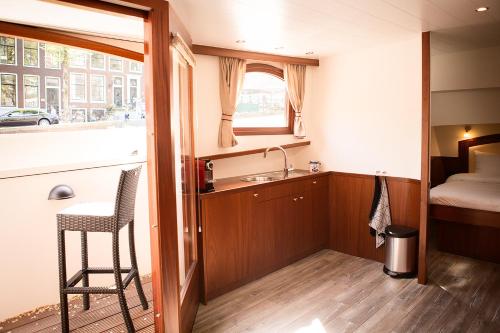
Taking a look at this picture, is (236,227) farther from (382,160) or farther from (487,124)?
(487,124)

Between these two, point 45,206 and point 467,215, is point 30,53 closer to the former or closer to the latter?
point 45,206

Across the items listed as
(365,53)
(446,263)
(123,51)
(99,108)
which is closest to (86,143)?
(99,108)

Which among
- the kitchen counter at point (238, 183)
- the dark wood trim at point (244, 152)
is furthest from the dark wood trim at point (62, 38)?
the kitchen counter at point (238, 183)

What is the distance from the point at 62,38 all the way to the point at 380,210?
3.38 metres

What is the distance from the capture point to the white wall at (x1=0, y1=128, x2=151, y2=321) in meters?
2.65

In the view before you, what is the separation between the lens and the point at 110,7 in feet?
5.94

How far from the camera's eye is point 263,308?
2.95 m

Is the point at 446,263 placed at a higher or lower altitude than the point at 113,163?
lower

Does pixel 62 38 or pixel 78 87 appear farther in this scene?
pixel 78 87

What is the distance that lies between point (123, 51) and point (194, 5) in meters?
1.07

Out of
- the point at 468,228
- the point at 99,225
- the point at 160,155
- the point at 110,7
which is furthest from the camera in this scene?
the point at 468,228

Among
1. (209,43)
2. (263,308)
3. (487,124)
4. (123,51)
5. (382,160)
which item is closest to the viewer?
(263,308)

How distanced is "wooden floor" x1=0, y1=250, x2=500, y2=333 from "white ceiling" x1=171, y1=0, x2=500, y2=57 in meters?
2.27

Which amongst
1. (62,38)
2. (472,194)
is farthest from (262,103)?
(472,194)
